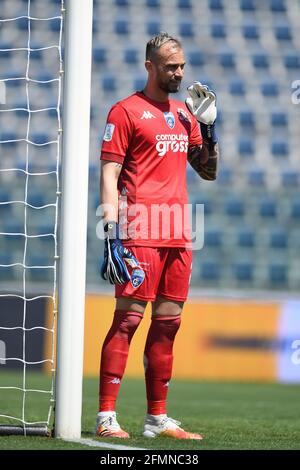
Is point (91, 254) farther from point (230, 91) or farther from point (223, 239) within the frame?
point (230, 91)

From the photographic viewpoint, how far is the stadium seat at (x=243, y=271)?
11.5 metres

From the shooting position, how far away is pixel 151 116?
12.6 feet

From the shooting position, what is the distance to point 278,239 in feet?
38.7

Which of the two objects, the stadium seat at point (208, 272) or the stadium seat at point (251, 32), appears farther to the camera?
the stadium seat at point (251, 32)

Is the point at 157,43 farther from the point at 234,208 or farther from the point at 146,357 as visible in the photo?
the point at 234,208

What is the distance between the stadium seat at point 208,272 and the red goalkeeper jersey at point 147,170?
754 centimetres

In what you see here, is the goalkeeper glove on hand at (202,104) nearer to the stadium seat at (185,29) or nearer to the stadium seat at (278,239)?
the stadium seat at (278,239)

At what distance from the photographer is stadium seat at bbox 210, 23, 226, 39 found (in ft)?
43.4

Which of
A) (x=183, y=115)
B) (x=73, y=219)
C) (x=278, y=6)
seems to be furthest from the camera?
(x=278, y=6)

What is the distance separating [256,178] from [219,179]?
52 cm

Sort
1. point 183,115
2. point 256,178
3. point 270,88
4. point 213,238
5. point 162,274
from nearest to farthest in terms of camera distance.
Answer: point 162,274, point 183,115, point 213,238, point 256,178, point 270,88

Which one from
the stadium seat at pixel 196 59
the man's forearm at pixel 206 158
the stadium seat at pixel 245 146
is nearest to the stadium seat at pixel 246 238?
the stadium seat at pixel 245 146

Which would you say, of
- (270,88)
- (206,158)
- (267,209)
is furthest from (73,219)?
(270,88)

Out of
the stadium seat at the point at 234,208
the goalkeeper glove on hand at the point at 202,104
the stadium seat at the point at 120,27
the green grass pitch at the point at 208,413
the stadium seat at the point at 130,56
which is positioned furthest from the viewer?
the stadium seat at the point at 120,27
